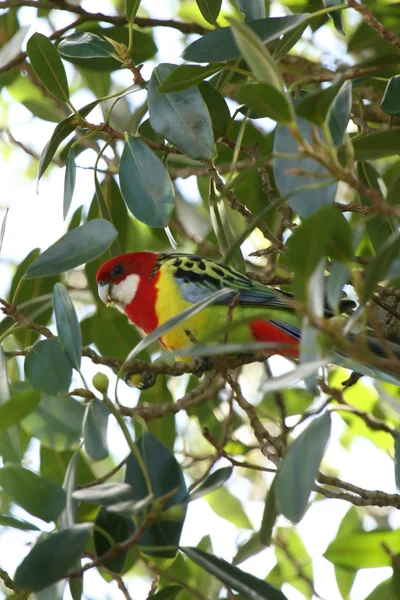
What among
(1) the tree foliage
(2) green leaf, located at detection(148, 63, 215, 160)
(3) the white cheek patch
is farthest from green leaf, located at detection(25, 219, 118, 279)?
(3) the white cheek patch

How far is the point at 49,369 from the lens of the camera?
229cm

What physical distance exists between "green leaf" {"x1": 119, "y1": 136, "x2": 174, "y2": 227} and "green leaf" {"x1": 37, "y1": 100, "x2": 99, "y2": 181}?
0.87 feet

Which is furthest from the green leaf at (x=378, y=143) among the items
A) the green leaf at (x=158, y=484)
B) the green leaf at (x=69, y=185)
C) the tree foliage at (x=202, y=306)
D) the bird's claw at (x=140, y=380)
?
the bird's claw at (x=140, y=380)

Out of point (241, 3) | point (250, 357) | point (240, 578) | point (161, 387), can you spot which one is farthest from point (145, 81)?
point (240, 578)

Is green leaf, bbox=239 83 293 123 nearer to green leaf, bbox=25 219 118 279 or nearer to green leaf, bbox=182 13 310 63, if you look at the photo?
green leaf, bbox=182 13 310 63

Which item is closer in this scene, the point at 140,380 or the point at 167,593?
the point at 167,593

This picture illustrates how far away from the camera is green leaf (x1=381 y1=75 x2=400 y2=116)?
2.34 metres

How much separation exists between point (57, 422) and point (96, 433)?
1.70ft

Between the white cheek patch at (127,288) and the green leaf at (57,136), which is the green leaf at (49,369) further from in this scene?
the white cheek patch at (127,288)

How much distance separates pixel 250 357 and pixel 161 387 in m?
0.54

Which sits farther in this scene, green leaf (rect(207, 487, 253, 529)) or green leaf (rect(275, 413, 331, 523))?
green leaf (rect(207, 487, 253, 529))

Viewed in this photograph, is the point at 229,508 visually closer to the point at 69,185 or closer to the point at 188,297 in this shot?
the point at 188,297

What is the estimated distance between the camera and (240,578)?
1.91 metres

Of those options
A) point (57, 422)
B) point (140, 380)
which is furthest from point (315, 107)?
point (140, 380)
